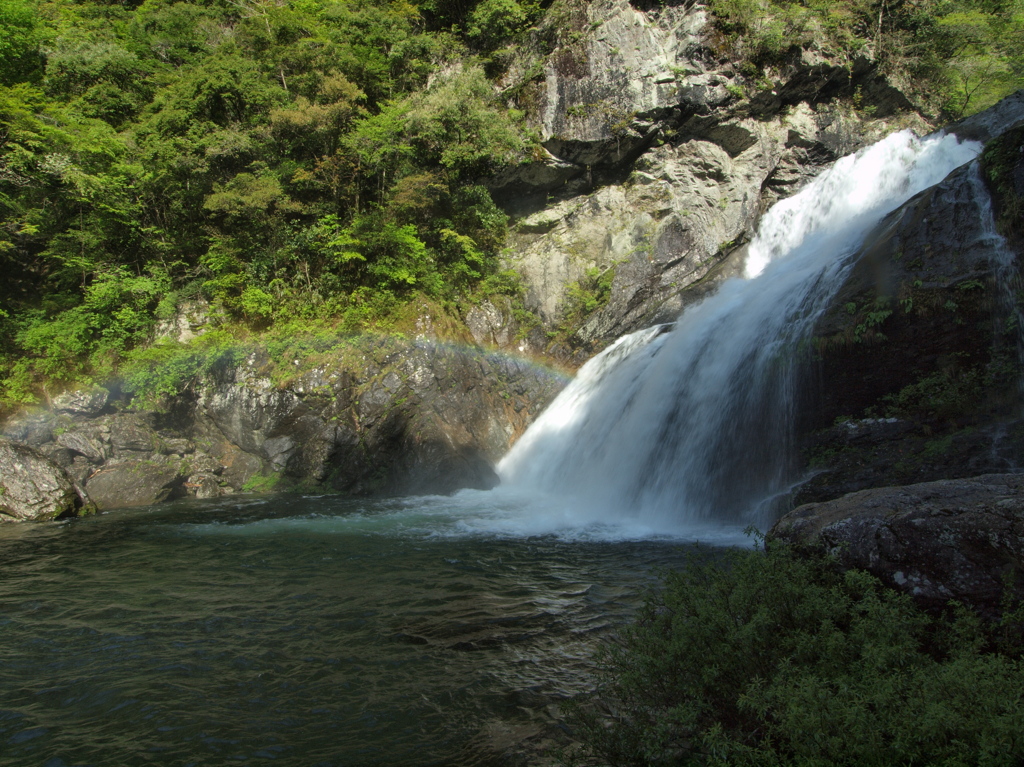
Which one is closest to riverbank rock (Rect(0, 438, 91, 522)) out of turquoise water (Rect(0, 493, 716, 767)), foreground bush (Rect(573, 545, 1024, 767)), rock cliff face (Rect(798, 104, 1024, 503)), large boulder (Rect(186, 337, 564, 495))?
turquoise water (Rect(0, 493, 716, 767))

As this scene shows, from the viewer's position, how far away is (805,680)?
103 inches

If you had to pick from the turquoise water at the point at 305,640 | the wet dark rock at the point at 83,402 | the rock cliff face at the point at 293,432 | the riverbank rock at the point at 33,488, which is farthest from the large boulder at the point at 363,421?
the turquoise water at the point at 305,640

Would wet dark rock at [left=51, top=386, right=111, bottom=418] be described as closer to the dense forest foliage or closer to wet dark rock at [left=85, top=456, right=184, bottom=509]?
the dense forest foliage

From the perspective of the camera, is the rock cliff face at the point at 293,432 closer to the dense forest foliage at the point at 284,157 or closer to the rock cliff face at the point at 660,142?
the dense forest foliage at the point at 284,157

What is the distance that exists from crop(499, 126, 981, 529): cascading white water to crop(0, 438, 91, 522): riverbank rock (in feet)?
31.8

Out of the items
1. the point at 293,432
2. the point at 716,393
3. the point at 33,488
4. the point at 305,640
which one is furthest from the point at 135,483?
the point at 716,393

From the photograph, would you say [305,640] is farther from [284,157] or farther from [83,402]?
[284,157]

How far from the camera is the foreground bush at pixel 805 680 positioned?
2182 millimetres

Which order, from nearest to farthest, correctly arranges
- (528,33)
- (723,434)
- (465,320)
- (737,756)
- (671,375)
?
1. (737,756)
2. (723,434)
3. (671,375)
4. (465,320)
5. (528,33)

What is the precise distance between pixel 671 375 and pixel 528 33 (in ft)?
52.9

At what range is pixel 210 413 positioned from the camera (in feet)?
47.6

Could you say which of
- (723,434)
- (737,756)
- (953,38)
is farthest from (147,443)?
(953,38)

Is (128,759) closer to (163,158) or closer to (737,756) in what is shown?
(737,756)

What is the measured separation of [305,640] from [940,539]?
5.19m
